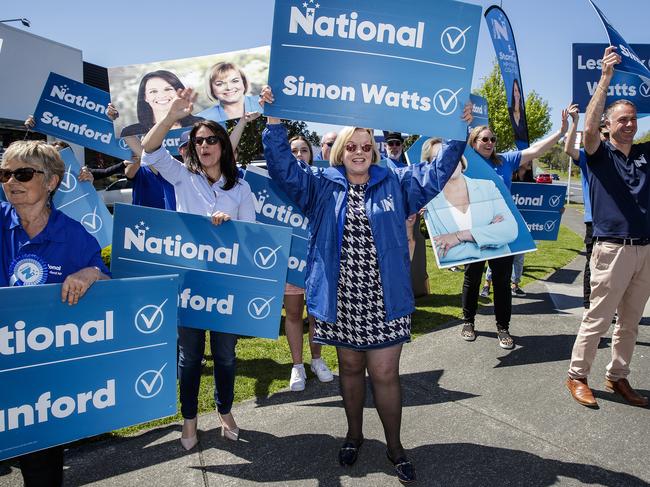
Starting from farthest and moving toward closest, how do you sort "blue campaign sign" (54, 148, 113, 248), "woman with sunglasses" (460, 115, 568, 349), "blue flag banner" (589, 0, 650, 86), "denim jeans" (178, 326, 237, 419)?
"blue campaign sign" (54, 148, 113, 248)
"woman with sunglasses" (460, 115, 568, 349)
"blue flag banner" (589, 0, 650, 86)
"denim jeans" (178, 326, 237, 419)

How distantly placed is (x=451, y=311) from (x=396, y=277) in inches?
157

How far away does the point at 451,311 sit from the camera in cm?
643

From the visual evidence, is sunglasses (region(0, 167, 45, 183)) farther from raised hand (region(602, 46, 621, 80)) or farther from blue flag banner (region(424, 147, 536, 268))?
raised hand (region(602, 46, 621, 80))

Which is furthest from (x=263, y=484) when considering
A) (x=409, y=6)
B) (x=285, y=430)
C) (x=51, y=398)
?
(x=409, y=6)

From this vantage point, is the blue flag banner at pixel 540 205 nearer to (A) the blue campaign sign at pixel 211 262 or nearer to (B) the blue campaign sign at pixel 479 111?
(B) the blue campaign sign at pixel 479 111

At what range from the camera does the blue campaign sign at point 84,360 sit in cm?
204

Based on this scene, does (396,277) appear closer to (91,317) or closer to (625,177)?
(91,317)

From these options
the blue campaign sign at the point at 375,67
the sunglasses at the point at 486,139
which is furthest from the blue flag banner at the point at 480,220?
the blue campaign sign at the point at 375,67

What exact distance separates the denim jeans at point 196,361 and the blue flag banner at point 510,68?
4343 mm

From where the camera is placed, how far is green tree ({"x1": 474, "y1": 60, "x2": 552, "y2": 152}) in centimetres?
2600

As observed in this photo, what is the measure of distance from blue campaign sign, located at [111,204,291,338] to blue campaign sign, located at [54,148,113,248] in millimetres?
2406

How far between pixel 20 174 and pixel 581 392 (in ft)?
13.0

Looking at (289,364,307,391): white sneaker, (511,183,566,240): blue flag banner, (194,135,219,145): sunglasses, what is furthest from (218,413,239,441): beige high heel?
(511,183,566,240): blue flag banner

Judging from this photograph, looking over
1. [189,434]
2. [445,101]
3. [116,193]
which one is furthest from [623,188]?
[116,193]
